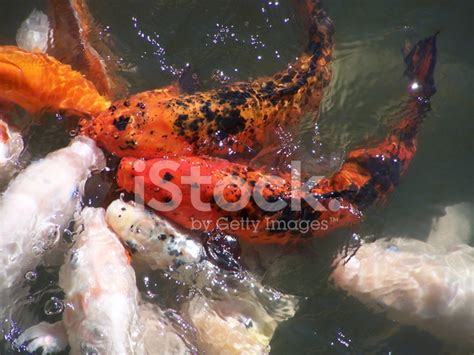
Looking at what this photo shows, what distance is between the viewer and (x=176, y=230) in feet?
10.6

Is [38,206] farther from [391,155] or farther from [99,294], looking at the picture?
[391,155]

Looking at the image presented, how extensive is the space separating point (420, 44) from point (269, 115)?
4.42 ft

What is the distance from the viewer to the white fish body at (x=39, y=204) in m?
2.93

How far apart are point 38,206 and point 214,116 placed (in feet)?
3.46

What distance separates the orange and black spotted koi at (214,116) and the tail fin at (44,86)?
224 mm

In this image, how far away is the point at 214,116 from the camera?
3422 mm

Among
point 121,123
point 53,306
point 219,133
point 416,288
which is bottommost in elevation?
point 53,306

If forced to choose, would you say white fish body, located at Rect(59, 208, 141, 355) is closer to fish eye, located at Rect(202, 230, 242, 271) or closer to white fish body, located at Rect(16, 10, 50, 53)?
fish eye, located at Rect(202, 230, 242, 271)

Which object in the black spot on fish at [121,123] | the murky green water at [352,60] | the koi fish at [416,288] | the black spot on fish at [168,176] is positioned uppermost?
the murky green water at [352,60]

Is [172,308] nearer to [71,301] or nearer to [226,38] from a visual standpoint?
[71,301]

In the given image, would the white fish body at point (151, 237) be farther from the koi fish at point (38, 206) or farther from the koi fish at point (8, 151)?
the koi fish at point (8, 151)

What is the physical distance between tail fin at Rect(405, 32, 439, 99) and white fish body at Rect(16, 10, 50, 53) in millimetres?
2437

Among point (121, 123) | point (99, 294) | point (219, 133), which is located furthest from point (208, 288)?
point (121, 123)

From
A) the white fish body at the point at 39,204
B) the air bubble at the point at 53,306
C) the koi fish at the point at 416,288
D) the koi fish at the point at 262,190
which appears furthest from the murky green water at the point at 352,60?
the air bubble at the point at 53,306
